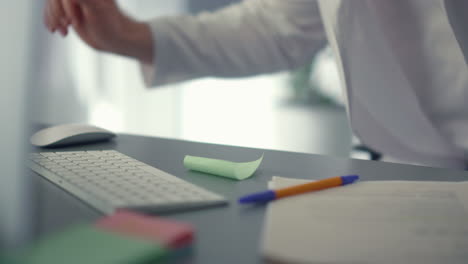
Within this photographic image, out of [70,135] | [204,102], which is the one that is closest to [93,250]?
[70,135]

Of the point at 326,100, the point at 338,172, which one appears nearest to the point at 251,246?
the point at 338,172

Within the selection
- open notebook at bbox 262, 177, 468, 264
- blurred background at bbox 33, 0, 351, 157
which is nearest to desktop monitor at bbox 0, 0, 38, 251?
open notebook at bbox 262, 177, 468, 264

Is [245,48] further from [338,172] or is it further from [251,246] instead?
[251,246]

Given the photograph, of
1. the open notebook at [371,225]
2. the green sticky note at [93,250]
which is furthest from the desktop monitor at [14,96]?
the open notebook at [371,225]

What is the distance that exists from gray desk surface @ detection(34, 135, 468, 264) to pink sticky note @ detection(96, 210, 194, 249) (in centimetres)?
1

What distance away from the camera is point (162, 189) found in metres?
0.37

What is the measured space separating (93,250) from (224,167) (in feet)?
0.78

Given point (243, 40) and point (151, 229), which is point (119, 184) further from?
point (243, 40)

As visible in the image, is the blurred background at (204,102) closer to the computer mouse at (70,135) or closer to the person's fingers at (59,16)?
the person's fingers at (59,16)

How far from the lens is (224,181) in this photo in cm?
45

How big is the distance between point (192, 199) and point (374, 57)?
54 centimetres

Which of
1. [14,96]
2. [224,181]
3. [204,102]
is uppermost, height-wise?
[14,96]

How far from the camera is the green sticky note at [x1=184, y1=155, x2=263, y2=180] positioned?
1.49 ft

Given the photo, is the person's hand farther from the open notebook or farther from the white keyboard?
the open notebook
